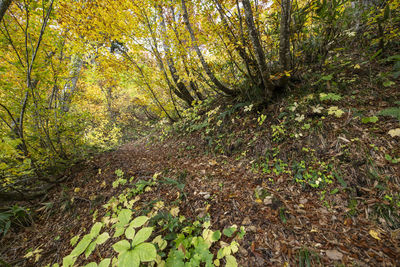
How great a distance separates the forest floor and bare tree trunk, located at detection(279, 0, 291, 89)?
2.85ft

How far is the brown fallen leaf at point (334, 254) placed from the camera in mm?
1528

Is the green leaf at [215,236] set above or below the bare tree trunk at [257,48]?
below

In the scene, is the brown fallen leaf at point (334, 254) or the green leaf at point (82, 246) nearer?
the green leaf at point (82, 246)

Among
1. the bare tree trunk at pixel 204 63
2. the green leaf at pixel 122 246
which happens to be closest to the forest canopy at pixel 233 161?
the green leaf at pixel 122 246

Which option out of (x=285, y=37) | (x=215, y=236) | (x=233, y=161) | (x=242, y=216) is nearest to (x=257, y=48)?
(x=285, y=37)

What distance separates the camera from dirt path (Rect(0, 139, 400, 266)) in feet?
5.34

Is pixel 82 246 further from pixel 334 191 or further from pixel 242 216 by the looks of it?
pixel 334 191

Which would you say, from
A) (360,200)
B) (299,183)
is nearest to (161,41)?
(299,183)

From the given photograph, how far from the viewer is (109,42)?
5.48 metres

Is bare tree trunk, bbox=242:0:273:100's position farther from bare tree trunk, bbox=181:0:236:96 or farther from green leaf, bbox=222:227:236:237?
green leaf, bbox=222:227:236:237

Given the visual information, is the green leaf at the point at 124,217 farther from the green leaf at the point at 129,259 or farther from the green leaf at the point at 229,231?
the green leaf at the point at 229,231

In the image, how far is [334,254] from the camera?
5.12 feet

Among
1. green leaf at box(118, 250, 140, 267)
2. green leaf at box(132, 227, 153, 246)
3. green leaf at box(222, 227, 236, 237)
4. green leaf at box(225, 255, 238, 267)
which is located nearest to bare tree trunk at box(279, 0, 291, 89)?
green leaf at box(222, 227, 236, 237)

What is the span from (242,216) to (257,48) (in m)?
3.17
